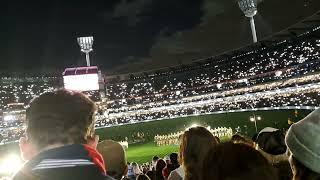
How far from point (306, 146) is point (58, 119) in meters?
1.12

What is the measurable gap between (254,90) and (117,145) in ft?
172

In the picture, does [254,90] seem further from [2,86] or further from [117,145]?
[117,145]

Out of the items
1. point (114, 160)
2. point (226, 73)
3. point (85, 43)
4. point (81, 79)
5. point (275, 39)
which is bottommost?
point (114, 160)

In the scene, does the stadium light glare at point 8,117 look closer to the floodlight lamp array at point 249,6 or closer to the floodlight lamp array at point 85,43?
the floodlight lamp array at point 85,43

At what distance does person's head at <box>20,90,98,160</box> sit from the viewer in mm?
2033

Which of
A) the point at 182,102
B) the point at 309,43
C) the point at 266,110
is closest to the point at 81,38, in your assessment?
the point at 182,102

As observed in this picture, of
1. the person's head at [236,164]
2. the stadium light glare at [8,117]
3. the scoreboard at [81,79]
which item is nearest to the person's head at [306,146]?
the person's head at [236,164]

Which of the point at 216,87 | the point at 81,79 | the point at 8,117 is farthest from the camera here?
the point at 216,87

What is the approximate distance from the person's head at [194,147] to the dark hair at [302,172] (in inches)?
53.4

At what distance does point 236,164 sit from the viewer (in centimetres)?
191

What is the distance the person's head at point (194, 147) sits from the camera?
11.4 feet

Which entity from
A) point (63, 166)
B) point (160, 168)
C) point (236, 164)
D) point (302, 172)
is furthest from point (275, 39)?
point (63, 166)

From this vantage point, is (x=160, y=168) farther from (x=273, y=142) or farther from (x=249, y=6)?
(x=249, y=6)

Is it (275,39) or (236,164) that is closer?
(236,164)
